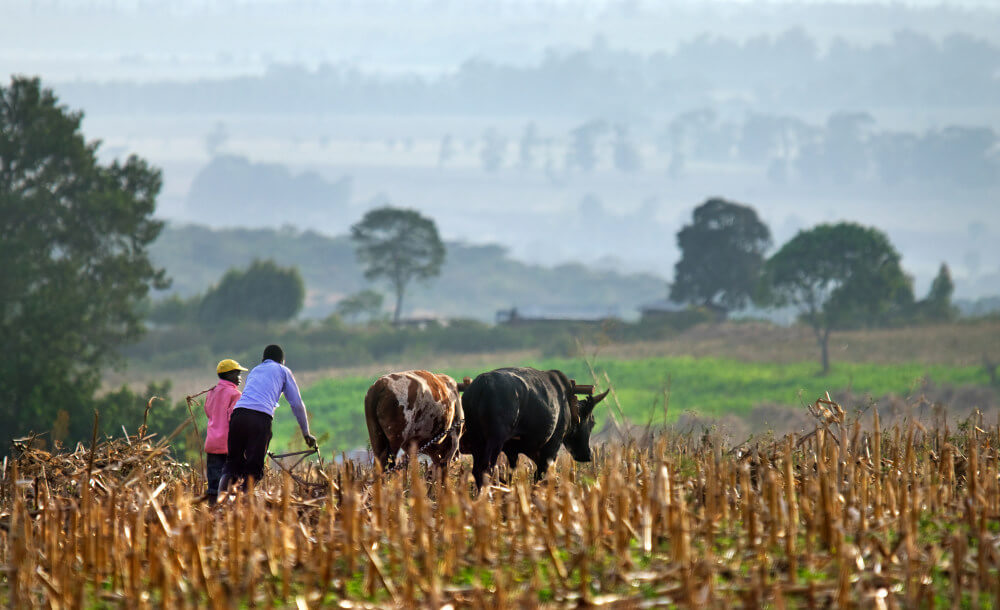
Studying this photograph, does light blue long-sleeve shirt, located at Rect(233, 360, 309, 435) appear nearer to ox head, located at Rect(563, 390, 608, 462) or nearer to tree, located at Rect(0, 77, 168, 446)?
ox head, located at Rect(563, 390, 608, 462)

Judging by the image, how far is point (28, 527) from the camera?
938 centimetres

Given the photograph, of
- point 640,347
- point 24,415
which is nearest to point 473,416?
point 24,415

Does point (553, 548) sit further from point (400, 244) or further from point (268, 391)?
point (400, 244)

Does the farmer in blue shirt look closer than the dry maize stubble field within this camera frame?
No

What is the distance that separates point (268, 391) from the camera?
1227 cm

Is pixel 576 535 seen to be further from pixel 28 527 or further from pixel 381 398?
pixel 381 398

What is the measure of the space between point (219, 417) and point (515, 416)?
3437mm

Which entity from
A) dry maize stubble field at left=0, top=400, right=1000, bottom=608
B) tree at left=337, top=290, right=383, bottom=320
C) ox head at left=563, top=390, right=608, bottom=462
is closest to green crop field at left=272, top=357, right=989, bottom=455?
ox head at left=563, top=390, right=608, bottom=462

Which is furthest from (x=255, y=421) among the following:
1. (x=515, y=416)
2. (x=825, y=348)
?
(x=825, y=348)

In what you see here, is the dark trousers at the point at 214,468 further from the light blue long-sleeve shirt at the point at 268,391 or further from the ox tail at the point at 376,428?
the ox tail at the point at 376,428

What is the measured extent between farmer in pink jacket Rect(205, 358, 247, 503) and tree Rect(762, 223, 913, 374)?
61.0 meters

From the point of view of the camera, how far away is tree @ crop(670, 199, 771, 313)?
84188 mm

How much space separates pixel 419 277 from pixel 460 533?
332ft

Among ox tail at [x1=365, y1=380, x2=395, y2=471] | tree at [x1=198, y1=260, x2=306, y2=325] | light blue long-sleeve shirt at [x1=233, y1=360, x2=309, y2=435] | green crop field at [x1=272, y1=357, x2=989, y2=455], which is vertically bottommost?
green crop field at [x1=272, y1=357, x2=989, y2=455]
